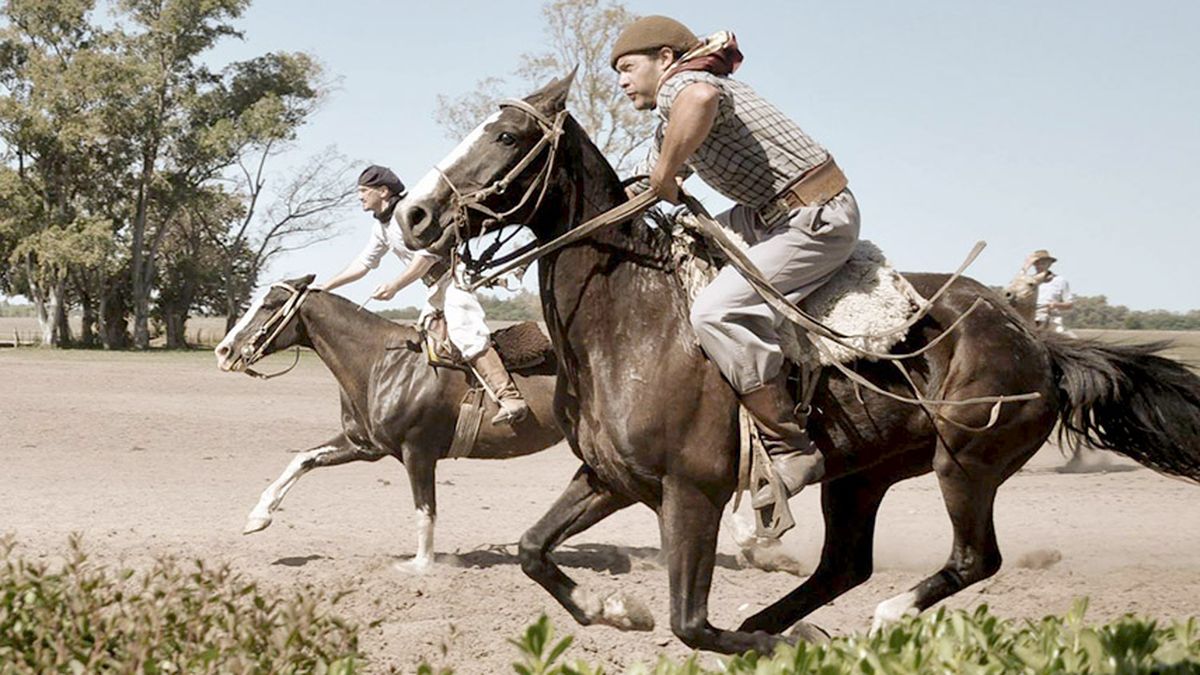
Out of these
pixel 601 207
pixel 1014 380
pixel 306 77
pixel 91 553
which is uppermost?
pixel 306 77

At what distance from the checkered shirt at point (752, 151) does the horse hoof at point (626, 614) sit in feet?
6.15

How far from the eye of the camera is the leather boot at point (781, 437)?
18.2 feet

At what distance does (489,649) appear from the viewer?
264 inches

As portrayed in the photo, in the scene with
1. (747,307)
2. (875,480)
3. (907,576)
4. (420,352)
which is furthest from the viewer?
(420,352)

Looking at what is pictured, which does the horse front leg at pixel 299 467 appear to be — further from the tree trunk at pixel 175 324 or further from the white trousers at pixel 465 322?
the tree trunk at pixel 175 324

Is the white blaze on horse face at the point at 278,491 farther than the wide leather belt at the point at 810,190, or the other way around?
the white blaze on horse face at the point at 278,491

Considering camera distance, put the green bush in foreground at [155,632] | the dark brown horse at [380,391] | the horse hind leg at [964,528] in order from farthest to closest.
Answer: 1. the dark brown horse at [380,391]
2. the horse hind leg at [964,528]
3. the green bush in foreground at [155,632]

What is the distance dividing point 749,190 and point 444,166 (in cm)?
137

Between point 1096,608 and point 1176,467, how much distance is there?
1.58 metres

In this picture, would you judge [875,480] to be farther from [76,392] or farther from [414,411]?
[76,392]

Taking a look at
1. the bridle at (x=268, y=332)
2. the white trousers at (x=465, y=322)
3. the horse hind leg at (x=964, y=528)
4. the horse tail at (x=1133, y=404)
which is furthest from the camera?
the bridle at (x=268, y=332)

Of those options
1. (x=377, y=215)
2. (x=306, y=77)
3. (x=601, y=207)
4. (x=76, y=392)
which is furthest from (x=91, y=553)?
(x=306, y=77)

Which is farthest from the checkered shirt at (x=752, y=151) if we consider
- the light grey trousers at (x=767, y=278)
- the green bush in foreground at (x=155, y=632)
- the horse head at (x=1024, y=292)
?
the horse head at (x=1024, y=292)

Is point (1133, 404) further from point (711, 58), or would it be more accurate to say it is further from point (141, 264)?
point (141, 264)
